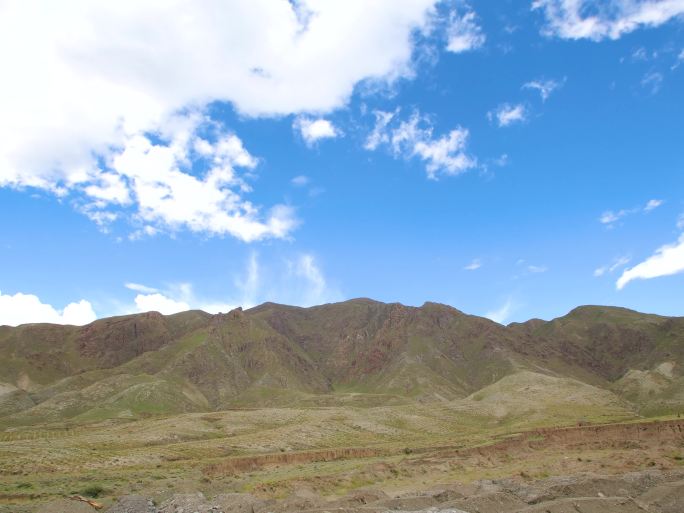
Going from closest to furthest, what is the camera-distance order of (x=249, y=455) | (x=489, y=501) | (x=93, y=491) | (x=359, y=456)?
(x=489, y=501) → (x=93, y=491) → (x=249, y=455) → (x=359, y=456)

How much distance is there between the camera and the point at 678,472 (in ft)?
106

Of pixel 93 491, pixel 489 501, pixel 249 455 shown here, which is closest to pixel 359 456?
pixel 249 455

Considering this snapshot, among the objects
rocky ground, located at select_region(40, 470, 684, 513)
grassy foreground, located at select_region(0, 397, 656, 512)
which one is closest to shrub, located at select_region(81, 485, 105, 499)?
grassy foreground, located at select_region(0, 397, 656, 512)

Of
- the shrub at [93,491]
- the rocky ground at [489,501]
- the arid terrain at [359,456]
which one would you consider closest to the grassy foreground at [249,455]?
the shrub at [93,491]

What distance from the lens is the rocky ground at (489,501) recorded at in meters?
21.9

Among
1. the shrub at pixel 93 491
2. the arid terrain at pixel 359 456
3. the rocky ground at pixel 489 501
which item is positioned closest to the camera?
the rocky ground at pixel 489 501

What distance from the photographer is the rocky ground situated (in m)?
21.9

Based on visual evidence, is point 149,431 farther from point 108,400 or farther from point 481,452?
point 108,400

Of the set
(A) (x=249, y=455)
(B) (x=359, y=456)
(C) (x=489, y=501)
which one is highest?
(A) (x=249, y=455)

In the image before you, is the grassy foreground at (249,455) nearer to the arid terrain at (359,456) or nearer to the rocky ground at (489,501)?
the arid terrain at (359,456)

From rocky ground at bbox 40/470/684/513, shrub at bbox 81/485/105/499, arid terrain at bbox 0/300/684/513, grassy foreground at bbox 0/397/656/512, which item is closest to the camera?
rocky ground at bbox 40/470/684/513

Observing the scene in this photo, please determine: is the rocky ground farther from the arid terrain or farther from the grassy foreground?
the grassy foreground

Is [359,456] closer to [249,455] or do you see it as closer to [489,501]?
[249,455]

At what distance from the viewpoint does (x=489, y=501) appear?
2492cm
